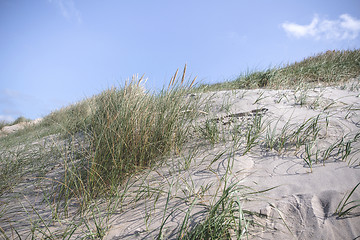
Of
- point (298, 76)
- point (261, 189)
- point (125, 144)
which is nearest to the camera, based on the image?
point (261, 189)

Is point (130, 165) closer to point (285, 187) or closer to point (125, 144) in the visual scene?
point (125, 144)

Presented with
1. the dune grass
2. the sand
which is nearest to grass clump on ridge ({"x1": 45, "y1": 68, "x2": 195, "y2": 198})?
the dune grass

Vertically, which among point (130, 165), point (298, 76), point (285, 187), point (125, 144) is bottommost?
point (285, 187)

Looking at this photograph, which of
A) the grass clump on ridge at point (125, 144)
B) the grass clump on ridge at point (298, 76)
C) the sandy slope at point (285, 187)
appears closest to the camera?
the sandy slope at point (285, 187)

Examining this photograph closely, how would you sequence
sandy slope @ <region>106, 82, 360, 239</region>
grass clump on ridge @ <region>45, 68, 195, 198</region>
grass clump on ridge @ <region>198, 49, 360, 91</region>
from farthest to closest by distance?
grass clump on ridge @ <region>198, 49, 360, 91</region> → grass clump on ridge @ <region>45, 68, 195, 198</region> → sandy slope @ <region>106, 82, 360, 239</region>

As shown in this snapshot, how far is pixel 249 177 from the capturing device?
1.70 metres

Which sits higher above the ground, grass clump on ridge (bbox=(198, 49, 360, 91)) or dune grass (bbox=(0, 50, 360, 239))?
grass clump on ridge (bbox=(198, 49, 360, 91))

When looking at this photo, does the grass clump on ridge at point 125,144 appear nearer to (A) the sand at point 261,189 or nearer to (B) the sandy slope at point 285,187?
(A) the sand at point 261,189

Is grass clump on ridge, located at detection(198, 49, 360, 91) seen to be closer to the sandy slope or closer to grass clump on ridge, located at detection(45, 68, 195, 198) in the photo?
the sandy slope

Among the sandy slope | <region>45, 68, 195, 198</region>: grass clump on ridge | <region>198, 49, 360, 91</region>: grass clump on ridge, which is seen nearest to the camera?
Answer: the sandy slope

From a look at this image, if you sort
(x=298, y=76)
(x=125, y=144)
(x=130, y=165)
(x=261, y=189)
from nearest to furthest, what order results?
(x=261, y=189) → (x=125, y=144) → (x=130, y=165) → (x=298, y=76)

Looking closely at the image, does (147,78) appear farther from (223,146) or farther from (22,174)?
(22,174)

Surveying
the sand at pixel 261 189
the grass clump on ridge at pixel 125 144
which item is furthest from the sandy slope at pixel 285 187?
the grass clump on ridge at pixel 125 144

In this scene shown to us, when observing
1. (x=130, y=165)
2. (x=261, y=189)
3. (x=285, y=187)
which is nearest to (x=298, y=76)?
(x=285, y=187)
